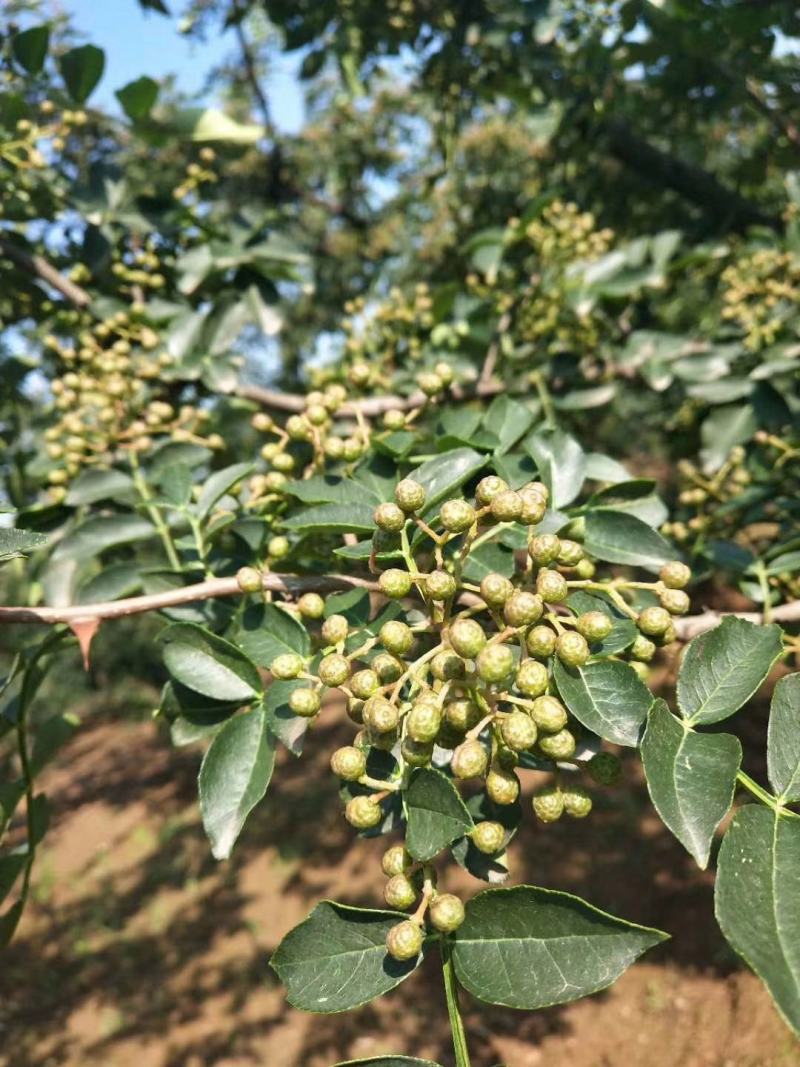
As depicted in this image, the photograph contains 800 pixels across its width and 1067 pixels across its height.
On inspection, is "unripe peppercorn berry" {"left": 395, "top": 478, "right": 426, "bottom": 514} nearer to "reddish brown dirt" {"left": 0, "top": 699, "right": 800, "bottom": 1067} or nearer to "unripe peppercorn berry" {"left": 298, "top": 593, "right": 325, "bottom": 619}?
"unripe peppercorn berry" {"left": 298, "top": 593, "right": 325, "bottom": 619}

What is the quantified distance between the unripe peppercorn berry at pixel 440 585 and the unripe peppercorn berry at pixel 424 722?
155 millimetres

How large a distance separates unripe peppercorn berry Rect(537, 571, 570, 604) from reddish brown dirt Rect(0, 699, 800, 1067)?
366 cm

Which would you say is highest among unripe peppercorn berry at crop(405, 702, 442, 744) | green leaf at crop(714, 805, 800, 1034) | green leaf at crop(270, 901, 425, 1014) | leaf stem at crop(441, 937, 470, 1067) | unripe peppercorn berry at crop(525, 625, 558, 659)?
unripe peppercorn berry at crop(525, 625, 558, 659)

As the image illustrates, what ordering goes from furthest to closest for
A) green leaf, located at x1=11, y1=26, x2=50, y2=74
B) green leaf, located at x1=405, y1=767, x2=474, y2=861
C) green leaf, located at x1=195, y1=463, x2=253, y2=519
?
1. green leaf, located at x1=11, y1=26, x2=50, y2=74
2. green leaf, located at x1=195, y1=463, x2=253, y2=519
3. green leaf, located at x1=405, y1=767, x2=474, y2=861

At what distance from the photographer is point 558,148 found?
380 cm

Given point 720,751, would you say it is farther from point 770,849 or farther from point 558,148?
point 558,148

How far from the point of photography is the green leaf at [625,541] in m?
1.35

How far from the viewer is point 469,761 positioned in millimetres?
949

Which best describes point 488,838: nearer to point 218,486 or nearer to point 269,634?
point 269,634

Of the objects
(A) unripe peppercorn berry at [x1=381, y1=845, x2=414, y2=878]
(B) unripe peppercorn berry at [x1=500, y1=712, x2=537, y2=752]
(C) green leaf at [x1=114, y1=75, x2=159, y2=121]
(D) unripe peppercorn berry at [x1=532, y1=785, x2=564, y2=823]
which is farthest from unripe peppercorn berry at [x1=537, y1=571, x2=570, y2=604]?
(C) green leaf at [x1=114, y1=75, x2=159, y2=121]

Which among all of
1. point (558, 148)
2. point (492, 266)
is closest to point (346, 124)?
point (558, 148)

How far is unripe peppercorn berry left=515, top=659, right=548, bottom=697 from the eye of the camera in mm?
1002

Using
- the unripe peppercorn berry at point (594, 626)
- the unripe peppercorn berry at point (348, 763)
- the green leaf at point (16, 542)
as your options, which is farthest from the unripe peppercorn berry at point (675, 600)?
the green leaf at point (16, 542)

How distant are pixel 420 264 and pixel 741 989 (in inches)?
206
